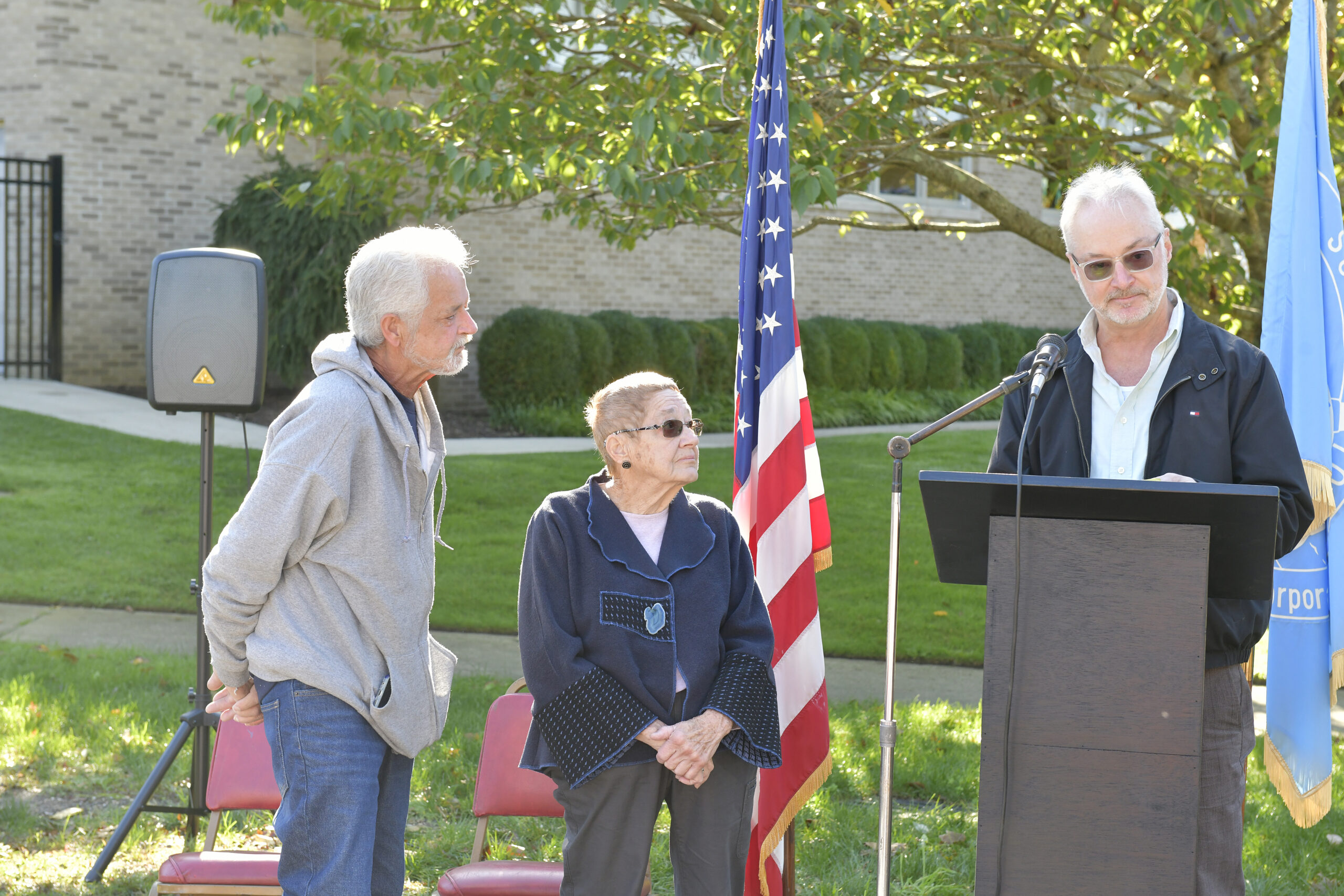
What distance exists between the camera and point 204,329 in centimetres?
436

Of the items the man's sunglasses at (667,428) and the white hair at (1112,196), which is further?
the man's sunglasses at (667,428)

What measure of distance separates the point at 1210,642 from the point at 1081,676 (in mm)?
517

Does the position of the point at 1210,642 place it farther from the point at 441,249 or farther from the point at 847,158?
the point at 847,158

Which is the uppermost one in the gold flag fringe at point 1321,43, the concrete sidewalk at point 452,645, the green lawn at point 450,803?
the gold flag fringe at point 1321,43

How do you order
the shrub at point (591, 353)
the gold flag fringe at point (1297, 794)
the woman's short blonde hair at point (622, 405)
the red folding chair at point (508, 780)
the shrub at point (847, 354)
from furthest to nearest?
the shrub at point (847, 354)
the shrub at point (591, 353)
the gold flag fringe at point (1297, 794)
the red folding chair at point (508, 780)
the woman's short blonde hair at point (622, 405)

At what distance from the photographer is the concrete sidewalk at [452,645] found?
6875 millimetres

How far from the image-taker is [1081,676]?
2619mm

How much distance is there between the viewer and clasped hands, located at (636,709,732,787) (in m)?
3.18

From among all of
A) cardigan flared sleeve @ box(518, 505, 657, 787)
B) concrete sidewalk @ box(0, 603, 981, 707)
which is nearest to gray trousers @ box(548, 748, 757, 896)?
cardigan flared sleeve @ box(518, 505, 657, 787)

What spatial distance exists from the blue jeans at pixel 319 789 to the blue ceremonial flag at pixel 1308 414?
3.03m

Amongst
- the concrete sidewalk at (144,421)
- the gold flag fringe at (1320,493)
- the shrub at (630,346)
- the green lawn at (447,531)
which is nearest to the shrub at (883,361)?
the shrub at (630,346)

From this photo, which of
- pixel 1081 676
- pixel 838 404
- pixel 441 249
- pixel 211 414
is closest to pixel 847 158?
pixel 211 414

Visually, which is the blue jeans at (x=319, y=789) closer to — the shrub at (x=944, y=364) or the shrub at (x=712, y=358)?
the shrub at (x=712, y=358)

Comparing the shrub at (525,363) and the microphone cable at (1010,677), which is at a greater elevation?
the shrub at (525,363)
